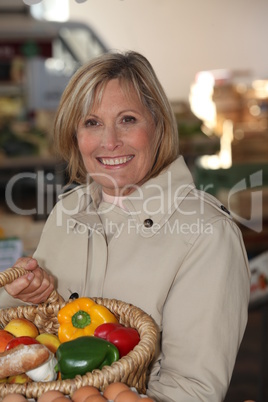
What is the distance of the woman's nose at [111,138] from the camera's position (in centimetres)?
169

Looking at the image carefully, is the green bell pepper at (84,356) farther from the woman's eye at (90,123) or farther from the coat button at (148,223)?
the woman's eye at (90,123)

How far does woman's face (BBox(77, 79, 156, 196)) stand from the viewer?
1.70 m

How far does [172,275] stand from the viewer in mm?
1609

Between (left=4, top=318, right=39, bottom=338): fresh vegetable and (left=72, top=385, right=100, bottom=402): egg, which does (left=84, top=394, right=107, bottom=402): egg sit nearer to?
(left=72, top=385, right=100, bottom=402): egg

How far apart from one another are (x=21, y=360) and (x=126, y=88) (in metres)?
0.80

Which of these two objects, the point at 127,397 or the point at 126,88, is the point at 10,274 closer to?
the point at 127,397

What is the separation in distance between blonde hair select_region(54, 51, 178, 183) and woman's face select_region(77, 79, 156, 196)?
0.02 meters

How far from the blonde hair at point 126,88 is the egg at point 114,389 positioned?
0.74m

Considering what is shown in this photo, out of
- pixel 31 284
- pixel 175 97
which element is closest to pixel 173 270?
pixel 31 284

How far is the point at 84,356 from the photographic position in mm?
1340

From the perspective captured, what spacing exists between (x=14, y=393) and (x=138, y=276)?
53 cm

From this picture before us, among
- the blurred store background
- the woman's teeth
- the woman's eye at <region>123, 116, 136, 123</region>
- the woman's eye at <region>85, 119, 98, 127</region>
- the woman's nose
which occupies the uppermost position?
the woman's eye at <region>123, 116, 136, 123</region>

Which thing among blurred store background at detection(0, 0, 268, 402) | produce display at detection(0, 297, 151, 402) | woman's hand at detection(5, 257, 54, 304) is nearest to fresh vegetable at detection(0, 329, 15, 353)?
produce display at detection(0, 297, 151, 402)

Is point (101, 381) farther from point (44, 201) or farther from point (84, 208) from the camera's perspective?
point (44, 201)
